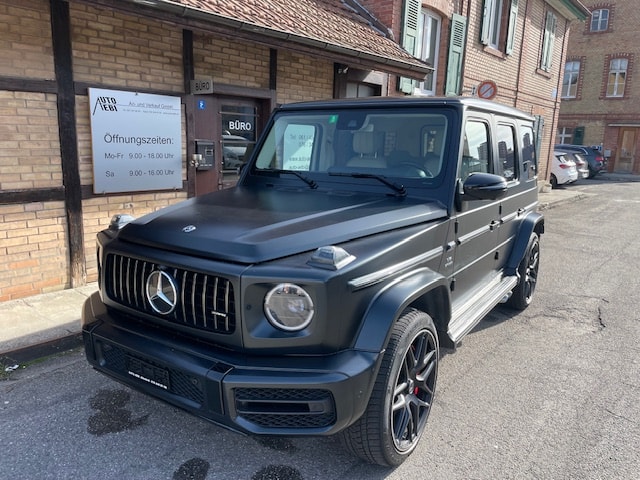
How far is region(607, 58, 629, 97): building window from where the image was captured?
26.3 m

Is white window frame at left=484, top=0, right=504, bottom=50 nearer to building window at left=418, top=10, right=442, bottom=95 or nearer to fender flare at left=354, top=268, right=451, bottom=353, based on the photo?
building window at left=418, top=10, right=442, bottom=95

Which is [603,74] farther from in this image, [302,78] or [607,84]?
[302,78]

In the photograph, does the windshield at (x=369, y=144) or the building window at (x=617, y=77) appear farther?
the building window at (x=617, y=77)

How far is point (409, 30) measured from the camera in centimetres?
966

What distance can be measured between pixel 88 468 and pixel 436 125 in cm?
285

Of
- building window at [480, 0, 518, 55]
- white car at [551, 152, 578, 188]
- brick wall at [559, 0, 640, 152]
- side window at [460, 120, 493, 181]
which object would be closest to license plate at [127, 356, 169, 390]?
side window at [460, 120, 493, 181]

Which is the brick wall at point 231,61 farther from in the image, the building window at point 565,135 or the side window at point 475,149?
the building window at point 565,135

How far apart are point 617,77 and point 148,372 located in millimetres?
30742

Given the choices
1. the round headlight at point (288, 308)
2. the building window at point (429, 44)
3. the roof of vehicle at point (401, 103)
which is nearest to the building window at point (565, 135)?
the building window at point (429, 44)

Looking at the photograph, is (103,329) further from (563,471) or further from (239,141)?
(239,141)

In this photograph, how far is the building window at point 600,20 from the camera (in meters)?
26.5

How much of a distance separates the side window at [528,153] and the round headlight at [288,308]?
11.0 ft

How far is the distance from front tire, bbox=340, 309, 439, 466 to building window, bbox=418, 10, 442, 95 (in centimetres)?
906

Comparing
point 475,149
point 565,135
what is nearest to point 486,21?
point 475,149
